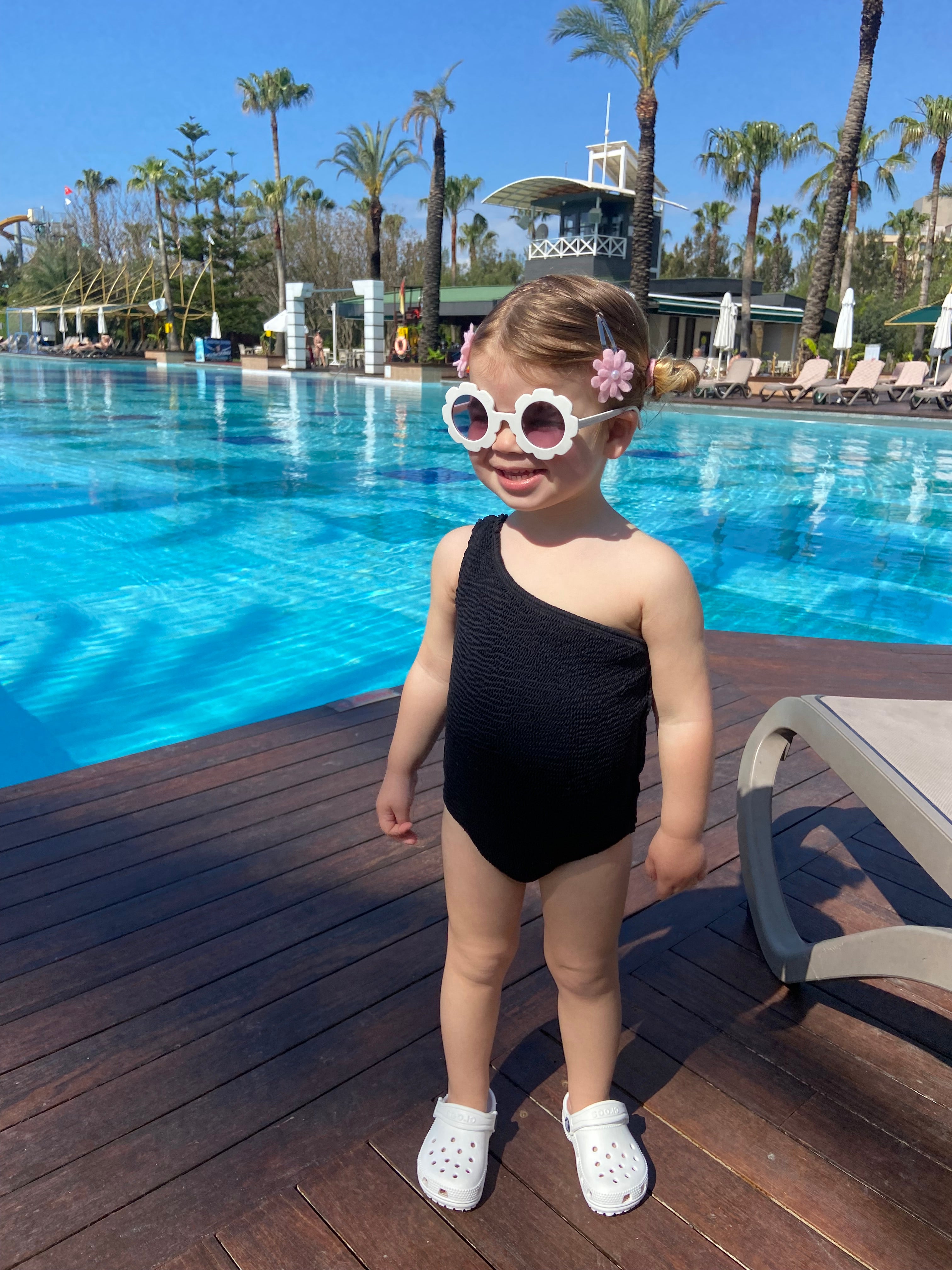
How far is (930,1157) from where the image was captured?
1.48 meters

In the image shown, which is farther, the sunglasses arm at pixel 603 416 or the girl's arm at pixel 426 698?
the girl's arm at pixel 426 698

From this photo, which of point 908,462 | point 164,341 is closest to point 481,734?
point 908,462

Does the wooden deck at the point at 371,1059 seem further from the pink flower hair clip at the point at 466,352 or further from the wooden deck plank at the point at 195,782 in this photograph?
the pink flower hair clip at the point at 466,352

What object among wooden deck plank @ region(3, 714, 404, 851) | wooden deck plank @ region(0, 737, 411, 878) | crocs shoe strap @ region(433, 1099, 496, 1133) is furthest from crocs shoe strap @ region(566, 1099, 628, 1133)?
wooden deck plank @ region(3, 714, 404, 851)

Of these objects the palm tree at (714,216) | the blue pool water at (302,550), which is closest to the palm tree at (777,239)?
the palm tree at (714,216)

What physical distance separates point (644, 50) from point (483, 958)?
25688mm

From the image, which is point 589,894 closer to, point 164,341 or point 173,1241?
→ point 173,1241

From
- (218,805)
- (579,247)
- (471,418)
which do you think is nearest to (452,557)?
(471,418)

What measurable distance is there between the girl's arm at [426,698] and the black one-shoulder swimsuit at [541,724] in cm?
8

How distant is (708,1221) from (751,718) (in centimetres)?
212

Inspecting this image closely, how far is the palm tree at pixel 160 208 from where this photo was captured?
1528 inches

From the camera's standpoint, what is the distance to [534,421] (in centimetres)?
128

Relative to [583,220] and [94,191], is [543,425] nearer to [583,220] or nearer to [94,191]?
[583,220]

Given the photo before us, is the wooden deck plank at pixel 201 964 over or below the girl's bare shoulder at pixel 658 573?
below
